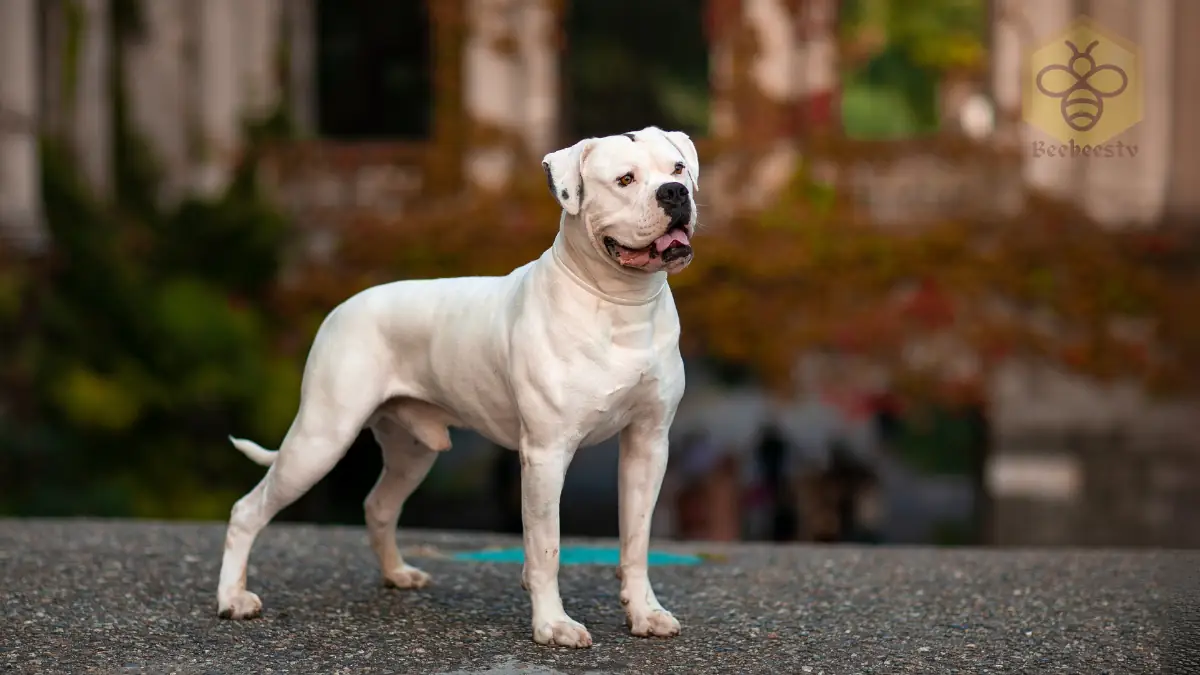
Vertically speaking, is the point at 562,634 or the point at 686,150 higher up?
the point at 686,150

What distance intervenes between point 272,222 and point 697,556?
8367mm

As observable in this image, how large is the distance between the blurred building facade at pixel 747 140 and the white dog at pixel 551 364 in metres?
9.24

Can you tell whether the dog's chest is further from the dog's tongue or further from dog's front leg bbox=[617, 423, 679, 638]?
the dog's tongue

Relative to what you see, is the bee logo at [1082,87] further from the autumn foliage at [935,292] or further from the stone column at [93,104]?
the stone column at [93,104]

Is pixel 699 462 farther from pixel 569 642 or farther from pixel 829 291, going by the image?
pixel 569 642

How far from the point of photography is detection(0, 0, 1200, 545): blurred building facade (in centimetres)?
1495

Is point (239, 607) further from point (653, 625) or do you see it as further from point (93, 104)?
point (93, 104)

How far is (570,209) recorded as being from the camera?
5.36 metres

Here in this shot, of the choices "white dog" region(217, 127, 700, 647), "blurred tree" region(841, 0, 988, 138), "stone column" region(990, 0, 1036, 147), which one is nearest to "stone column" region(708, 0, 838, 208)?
"blurred tree" region(841, 0, 988, 138)

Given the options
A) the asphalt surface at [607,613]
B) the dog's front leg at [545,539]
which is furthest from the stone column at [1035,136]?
the dog's front leg at [545,539]

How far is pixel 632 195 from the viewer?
5.25 m

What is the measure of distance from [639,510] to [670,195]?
1212 mm

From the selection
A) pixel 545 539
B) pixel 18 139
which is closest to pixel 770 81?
pixel 18 139

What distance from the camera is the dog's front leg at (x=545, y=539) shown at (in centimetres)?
543
